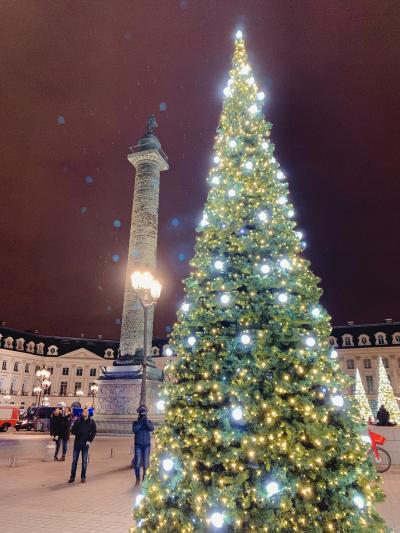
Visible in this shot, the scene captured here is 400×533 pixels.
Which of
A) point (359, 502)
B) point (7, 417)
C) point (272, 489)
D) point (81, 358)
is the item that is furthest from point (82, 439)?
point (81, 358)

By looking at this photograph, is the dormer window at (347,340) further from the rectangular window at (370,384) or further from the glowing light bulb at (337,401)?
the glowing light bulb at (337,401)

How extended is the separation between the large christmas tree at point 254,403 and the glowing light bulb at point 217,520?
0.05 feet

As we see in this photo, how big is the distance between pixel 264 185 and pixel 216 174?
965 millimetres

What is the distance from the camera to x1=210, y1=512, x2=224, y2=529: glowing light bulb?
4520 mm

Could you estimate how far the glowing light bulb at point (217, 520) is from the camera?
14.8ft

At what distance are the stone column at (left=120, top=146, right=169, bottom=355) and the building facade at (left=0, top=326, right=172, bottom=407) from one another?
46053mm

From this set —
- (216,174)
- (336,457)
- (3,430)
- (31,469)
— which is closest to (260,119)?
(216,174)

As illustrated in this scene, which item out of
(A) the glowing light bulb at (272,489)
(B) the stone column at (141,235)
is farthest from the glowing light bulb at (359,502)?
(B) the stone column at (141,235)

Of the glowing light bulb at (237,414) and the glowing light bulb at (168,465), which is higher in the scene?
the glowing light bulb at (237,414)

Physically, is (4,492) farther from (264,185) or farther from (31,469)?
(264,185)

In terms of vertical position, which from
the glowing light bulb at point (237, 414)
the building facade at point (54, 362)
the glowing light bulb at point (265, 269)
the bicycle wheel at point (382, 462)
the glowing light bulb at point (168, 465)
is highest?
the building facade at point (54, 362)

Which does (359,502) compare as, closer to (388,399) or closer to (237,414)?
(237,414)

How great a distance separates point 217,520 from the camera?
14.9 feet

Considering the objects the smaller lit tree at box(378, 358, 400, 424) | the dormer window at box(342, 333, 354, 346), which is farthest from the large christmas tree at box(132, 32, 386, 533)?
the dormer window at box(342, 333, 354, 346)
